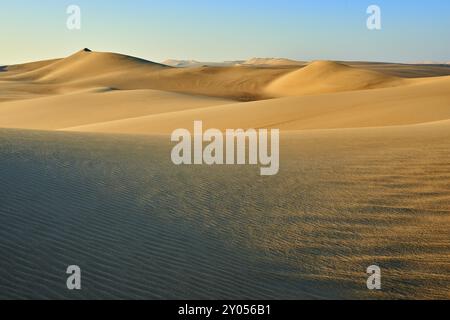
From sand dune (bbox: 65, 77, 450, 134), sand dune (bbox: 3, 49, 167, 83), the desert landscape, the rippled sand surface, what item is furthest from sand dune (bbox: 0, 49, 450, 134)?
the rippled sand surface

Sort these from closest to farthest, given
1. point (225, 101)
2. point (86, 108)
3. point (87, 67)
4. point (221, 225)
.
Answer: point (221, 225)
point (86, 108)
point (225, 101)
point (87, 67)

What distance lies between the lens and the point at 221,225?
7109 millimetres

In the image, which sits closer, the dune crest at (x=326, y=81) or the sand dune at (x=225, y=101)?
the sand dune at (x=225, y=101)

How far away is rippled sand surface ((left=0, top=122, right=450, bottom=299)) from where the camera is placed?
539 cm

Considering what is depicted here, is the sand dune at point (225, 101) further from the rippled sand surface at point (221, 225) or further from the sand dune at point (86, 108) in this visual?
the rippled sand surface at point (221, 225)

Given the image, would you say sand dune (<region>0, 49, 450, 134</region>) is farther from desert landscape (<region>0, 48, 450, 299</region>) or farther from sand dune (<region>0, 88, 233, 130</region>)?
desert landscape (<region>0, 48, 450, 299</region>)

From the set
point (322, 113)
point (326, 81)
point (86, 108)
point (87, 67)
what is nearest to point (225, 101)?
point (86, 108)

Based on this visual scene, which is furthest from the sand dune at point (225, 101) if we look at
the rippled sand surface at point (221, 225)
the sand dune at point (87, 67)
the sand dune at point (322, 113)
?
the rippled sand surface at point (221, 225)

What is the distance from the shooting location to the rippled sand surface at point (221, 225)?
539 cm

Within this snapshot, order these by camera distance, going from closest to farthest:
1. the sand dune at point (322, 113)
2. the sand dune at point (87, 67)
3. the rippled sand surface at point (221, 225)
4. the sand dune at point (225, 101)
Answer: the rippled sand surface at point (221, 225)
the sand dune at point (322, 113)
the sand dune at point (225, 101)
the sand dune at point (87, 67)

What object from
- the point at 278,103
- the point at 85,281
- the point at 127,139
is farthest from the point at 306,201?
the point at 278,103

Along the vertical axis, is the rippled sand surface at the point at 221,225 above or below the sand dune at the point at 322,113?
below

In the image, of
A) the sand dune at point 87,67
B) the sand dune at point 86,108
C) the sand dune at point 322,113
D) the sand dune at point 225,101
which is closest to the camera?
the sand dune at point 322,113

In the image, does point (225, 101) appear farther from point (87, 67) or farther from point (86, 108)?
point (87, 67)
